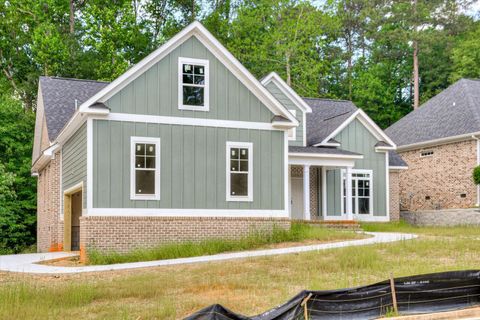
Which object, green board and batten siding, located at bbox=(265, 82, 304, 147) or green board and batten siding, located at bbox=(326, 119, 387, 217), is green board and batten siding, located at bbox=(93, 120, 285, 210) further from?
green board and batten siding, located at bbox=(326, 119, 387, 217)

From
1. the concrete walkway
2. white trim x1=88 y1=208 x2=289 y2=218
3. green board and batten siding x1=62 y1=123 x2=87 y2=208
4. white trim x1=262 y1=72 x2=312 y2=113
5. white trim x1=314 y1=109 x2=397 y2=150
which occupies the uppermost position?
white trim x1=262 y1=72 x2=312 y2=113

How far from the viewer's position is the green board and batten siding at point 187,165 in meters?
18.6

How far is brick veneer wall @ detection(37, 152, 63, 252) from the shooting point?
79.6ft

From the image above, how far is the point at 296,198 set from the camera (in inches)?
1035

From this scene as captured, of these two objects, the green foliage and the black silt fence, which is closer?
the black silt fence

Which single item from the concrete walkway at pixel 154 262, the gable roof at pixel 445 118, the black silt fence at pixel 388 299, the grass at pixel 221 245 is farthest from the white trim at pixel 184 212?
the gable roof at pixel 445 118

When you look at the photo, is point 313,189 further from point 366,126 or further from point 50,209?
point 50,209

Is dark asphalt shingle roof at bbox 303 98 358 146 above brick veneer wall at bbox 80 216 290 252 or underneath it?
above

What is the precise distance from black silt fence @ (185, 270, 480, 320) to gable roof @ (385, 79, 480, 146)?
1975cm

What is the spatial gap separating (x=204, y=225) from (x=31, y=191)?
55.8ft

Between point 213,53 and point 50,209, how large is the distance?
10.2 metres

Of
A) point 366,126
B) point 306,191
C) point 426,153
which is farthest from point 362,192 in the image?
point 426,153

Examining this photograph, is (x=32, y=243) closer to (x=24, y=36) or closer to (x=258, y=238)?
(x=24, y=36)

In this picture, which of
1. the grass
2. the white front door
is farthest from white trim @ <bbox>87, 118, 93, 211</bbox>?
the white front door
